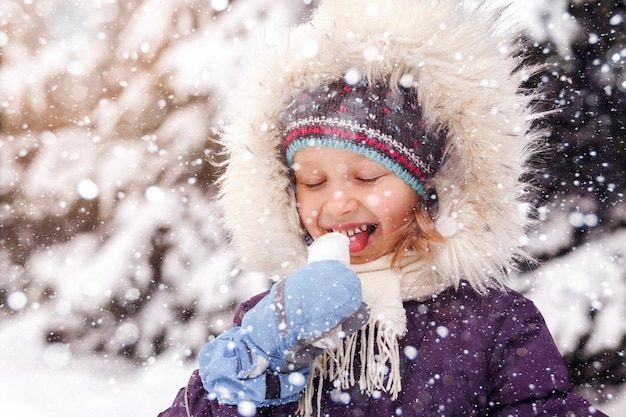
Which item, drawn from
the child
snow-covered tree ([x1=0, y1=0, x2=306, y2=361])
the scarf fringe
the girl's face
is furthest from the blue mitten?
snow-covered tree ([x1=0, y1=0, x2=306, y2=361])

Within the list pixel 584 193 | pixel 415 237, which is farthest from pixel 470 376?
pixel 584 193

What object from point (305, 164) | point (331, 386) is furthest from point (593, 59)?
point (331, 386)

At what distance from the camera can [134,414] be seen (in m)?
3.50

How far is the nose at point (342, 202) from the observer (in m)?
1.47

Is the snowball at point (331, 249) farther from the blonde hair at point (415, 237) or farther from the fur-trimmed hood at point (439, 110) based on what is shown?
the fur-trimmed hood at point (439, 110)

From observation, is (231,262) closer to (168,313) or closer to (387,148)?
(168,313)

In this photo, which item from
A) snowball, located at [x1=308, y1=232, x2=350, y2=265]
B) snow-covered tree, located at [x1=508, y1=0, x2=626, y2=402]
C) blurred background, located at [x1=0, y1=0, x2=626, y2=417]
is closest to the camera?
snowball, located at [x1=308, y1=232, x2=350, y2=265]

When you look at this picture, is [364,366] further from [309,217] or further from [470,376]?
[309,217]

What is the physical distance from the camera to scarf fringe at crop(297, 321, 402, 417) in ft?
4.61

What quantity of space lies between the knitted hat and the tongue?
207 mm

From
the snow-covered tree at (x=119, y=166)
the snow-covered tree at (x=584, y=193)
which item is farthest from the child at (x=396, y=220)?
the snow-covered tree at (x=119, y=166)

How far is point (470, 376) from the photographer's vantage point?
142 cm

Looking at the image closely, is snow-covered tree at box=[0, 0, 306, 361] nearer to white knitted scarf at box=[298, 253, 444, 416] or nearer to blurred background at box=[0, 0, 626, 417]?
blurred background at box=[0, 0, 626, 417]

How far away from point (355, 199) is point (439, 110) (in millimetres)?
392
